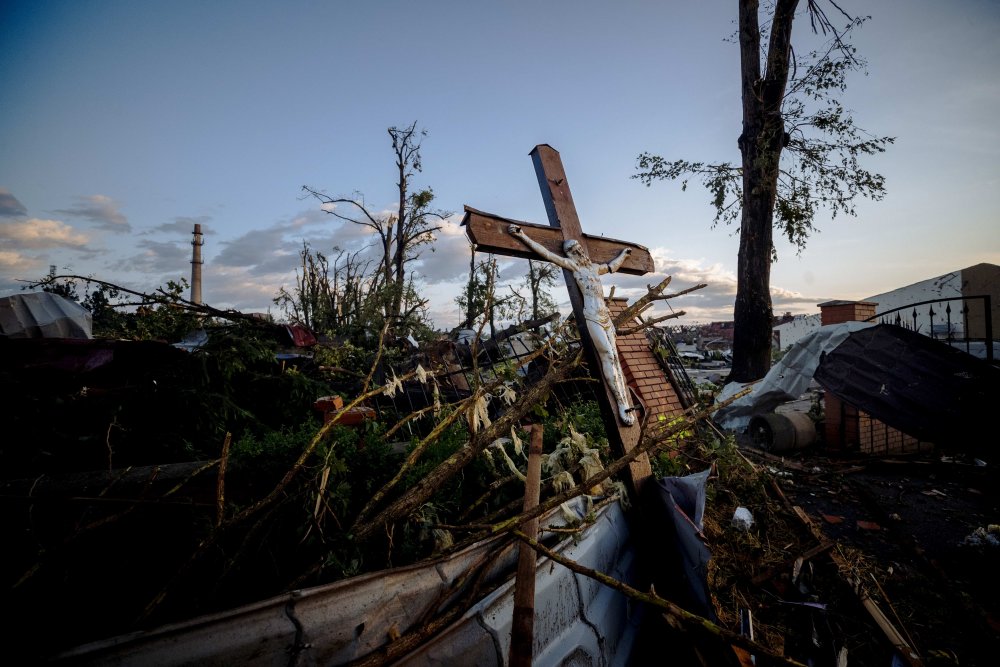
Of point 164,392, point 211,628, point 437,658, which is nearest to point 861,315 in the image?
point 437,658

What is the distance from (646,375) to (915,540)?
117 inches

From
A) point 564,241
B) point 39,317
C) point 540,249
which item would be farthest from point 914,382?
point 39,317

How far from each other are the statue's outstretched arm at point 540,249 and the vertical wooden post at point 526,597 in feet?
5.66

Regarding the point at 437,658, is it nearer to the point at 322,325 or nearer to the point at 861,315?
the point at 861,315

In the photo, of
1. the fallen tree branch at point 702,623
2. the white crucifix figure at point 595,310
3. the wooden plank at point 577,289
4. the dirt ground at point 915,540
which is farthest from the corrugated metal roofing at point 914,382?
the fallen tree branch at point 702,623

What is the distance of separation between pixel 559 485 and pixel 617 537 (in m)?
0.60

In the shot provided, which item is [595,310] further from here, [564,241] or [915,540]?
[915,540]

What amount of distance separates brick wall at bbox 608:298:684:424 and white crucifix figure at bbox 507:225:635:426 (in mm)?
2011

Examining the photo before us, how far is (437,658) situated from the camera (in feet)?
4.62

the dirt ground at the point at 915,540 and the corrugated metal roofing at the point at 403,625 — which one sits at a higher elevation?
the corrugated metal roofing at the point at 403,625

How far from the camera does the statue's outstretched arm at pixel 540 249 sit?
9.82 feet

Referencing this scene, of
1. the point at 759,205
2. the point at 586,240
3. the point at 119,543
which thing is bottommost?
the point at 119,543

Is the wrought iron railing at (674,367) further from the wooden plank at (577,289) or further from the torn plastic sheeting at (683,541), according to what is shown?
the torn plastic sheeting at (683,541)

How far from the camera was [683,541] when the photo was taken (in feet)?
8.10
